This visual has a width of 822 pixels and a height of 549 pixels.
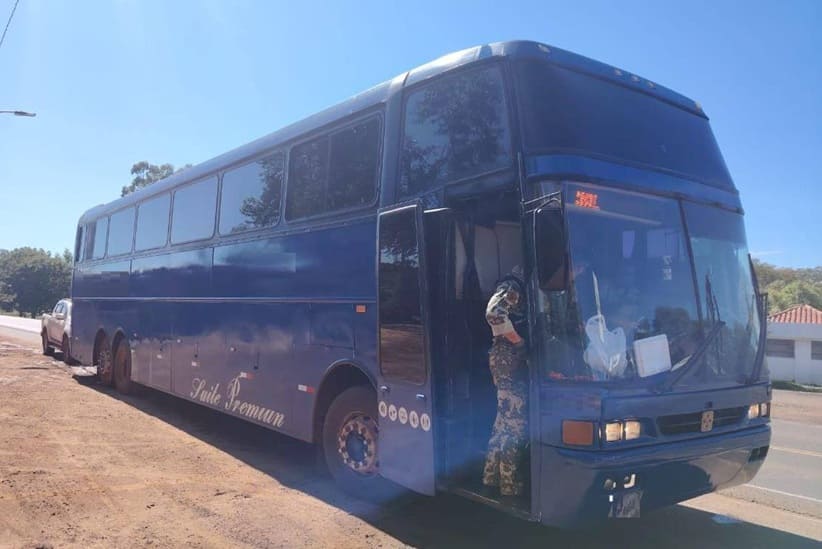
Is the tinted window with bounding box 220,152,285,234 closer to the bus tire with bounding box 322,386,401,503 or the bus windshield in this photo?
the bus tire with bounding box 322,386,401,503

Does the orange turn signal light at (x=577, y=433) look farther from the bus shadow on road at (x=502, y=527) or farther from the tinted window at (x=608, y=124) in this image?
the tinted window at (x=608, y=124)

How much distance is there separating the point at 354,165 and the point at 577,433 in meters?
3.40

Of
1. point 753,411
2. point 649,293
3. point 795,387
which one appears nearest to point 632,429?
point 649,293

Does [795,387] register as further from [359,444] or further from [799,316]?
[359,444]

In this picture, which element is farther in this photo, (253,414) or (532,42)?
(253,414)

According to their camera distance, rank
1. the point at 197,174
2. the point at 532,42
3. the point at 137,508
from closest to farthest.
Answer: the point at 532,42 → the point at 137,508 → the point at 197,174

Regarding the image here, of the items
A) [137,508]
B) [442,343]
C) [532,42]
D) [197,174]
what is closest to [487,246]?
[442,343]

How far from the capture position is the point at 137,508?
568 centimetres

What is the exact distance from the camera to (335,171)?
258 inches

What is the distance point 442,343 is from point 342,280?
5.07 feet

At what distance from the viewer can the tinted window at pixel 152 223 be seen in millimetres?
10664

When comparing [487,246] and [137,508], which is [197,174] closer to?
[137,508]

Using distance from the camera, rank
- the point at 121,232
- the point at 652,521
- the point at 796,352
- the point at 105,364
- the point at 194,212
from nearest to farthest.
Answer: the point at 652,521 < the point at 194,212 < the point at 121,232 < the point at 105,364 < the point at 796,352

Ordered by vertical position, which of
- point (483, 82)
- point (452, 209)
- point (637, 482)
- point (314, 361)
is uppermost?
point (483, 82)
